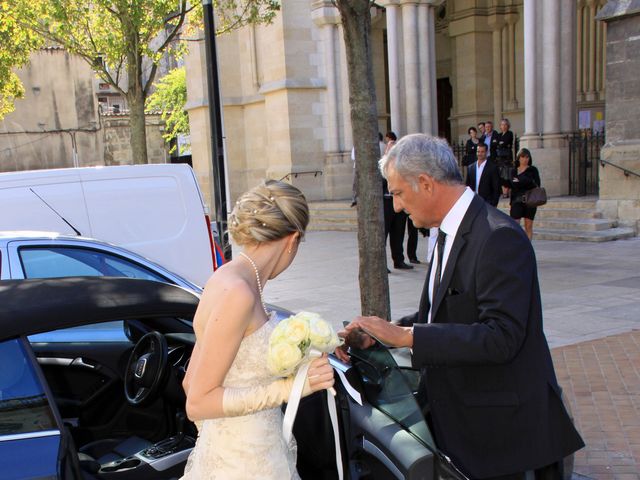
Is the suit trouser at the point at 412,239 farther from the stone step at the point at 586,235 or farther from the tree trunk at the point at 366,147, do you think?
the tree trunk at the point at 366,147

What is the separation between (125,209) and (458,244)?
5.40m

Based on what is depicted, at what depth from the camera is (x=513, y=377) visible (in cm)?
237

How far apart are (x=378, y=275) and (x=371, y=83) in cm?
158

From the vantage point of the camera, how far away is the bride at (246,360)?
2.19m

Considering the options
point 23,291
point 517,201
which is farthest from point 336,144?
point 23,291

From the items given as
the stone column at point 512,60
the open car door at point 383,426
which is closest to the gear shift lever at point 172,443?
the open car door at point 383,426

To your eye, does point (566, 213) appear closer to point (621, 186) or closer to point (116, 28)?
point (621, 186)

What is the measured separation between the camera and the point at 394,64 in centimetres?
1880

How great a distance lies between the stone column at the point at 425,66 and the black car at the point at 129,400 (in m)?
15.5

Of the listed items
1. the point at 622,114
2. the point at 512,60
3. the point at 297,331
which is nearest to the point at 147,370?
the point at 297,331

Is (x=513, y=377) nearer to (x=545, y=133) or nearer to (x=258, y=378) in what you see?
(x=258, y=378)

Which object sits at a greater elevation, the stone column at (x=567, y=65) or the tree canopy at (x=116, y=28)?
the tree canopy at (x=116, y=28)

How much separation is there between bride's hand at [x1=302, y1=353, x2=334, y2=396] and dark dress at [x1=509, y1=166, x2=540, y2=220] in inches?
368

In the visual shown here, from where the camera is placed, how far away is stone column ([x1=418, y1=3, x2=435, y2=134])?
1830 centimetres
